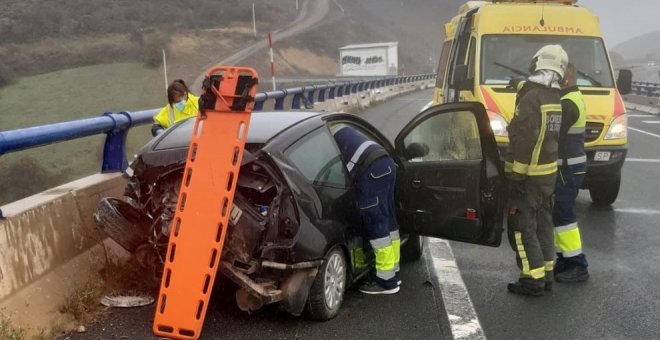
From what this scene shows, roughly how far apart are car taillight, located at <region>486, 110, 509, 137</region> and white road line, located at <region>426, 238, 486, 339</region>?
A: 1780mm

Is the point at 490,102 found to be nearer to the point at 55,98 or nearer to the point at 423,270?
the point at 423,270

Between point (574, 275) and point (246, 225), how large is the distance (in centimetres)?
286

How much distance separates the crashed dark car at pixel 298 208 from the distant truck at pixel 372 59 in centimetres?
5272

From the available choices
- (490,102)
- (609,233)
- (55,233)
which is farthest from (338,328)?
(490,102)

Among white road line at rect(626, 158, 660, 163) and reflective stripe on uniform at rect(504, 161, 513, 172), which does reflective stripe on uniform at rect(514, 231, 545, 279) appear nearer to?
reflective stripe on uniform at rect(504, 161, 513, 172)

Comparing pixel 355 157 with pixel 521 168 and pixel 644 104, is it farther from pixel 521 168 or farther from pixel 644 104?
pixel 644 104

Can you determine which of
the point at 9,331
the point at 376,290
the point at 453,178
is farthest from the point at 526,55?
the point at 9,331

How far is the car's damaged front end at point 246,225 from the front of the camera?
13.4ft

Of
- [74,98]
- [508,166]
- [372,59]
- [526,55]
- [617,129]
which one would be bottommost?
[74,98]

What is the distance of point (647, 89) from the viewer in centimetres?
3020

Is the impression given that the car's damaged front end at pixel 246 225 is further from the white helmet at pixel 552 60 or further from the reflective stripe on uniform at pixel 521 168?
the white helmet at pixel 552 60

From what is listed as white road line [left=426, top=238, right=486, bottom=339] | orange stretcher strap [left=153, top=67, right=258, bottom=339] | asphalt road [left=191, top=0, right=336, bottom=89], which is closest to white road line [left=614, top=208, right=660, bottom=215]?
white road line [left=426, top=238, right=486, bottom=339]

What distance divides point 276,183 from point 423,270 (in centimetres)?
203

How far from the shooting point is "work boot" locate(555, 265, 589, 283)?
5.36 metres
